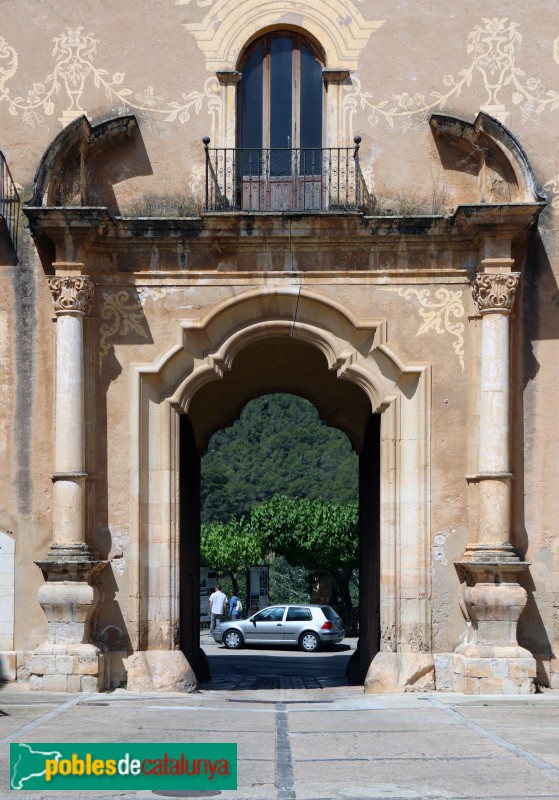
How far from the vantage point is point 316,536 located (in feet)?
140

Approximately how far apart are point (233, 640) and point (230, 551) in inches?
638

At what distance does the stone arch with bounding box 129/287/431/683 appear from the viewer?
15.9 meters

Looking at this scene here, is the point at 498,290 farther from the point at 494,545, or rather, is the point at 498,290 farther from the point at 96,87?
the point at 96,87

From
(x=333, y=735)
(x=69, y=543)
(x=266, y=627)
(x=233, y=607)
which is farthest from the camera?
(x=233, y=607)

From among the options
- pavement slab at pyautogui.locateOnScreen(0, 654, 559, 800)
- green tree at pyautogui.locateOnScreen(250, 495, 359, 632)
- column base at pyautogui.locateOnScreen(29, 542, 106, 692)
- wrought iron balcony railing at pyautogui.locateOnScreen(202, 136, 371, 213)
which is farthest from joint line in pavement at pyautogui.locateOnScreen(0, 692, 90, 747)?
green tree at pyautogui.locateOnScreen(250, 495, 359, 632)

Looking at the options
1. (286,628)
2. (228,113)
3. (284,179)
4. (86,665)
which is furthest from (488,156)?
(286,628)

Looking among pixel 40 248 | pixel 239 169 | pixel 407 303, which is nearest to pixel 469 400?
pixel 407 303

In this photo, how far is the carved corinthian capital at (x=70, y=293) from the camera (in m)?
15.9

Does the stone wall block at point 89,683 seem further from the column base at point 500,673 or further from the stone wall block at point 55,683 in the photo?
the column base at point 500,673

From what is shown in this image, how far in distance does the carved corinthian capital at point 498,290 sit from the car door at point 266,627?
17088 millimetres

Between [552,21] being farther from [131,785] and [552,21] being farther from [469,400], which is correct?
[131,785]

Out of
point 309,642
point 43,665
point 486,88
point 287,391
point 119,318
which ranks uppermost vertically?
point 486,88

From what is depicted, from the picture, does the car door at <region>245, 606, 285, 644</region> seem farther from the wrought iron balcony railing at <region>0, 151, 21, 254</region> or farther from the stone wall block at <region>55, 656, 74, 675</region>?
the wrought iron balcony railing at <region>0, 151, 21, 254</region>

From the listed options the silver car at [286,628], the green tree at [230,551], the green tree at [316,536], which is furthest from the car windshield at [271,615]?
the green tree at [230,551]
